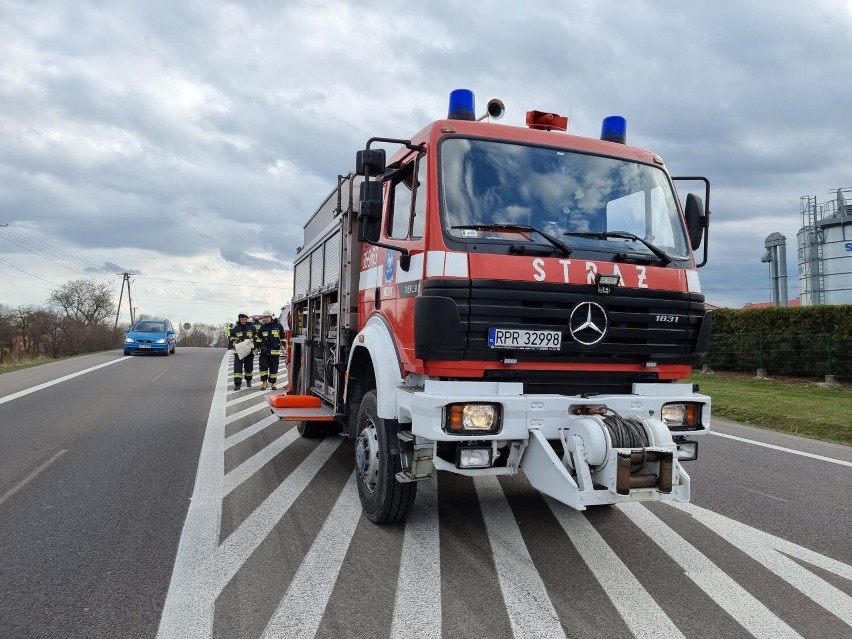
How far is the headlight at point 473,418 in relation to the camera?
3838 mm

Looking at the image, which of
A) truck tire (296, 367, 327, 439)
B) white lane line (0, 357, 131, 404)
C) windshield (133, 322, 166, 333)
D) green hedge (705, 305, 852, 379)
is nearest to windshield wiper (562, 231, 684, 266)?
truck tire (296, 367, 327, 439)

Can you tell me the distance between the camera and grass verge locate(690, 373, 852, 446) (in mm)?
9586

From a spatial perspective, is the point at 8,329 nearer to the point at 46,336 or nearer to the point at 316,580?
the point at 46,336

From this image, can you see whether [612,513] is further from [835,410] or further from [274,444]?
[835,410]

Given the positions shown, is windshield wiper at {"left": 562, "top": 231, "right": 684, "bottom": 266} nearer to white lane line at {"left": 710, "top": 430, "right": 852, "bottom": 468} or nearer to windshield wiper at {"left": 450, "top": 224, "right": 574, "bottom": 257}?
windshield wiper at {"left": 450, "top": 224, "right": 574, "bottom": 257}

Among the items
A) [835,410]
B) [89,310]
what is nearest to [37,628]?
[835,410]

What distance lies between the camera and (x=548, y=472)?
3801mm

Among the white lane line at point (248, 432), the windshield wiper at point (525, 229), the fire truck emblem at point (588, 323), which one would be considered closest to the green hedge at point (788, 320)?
the white lane line at point (248, 432)

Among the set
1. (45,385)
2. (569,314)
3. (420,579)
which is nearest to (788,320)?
(569,314)

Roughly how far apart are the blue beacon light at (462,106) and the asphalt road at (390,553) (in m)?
3.06

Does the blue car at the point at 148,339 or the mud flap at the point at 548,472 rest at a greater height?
the blue car at the point at 148,339

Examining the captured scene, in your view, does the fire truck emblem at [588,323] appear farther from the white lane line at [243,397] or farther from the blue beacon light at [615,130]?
the white lane line at [243,397]

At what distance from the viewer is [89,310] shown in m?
61.2

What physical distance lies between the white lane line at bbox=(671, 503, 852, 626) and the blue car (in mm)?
24269
